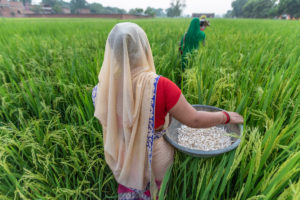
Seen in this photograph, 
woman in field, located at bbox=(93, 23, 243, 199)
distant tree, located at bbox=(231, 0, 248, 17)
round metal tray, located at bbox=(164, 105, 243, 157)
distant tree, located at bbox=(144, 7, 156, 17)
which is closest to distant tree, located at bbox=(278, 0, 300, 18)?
distant tree, located at bbox=(231, 0, 248, 17)

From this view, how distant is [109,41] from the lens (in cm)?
83

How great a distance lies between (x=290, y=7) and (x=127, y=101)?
4575cm

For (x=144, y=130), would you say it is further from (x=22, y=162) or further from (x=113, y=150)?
(x=22, y=162)

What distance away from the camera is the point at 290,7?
3158 cm

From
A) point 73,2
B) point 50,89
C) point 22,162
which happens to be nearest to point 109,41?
point 22,162

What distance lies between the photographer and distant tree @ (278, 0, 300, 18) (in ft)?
101

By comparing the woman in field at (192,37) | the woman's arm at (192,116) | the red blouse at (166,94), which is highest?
the woman in field at (192,37)

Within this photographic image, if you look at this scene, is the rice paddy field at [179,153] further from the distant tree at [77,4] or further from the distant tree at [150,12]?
the distant tree at [77,4]

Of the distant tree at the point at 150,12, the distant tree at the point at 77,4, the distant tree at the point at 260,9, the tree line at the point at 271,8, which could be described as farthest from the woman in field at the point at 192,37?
the distant tree at the point at 77,4

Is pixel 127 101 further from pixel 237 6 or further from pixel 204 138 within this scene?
pixel 237 6

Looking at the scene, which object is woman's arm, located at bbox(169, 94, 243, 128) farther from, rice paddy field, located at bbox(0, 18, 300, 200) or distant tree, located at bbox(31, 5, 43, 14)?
distant tree, located at bbox(31, 5, 43, 14)

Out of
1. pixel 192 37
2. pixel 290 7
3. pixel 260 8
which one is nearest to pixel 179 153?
pixel 192 37

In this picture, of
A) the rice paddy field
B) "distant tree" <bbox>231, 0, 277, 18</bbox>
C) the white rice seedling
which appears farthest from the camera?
"distant tree" <bbox>231, 0, 277, 18</bbox>

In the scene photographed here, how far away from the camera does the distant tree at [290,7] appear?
101 feet
